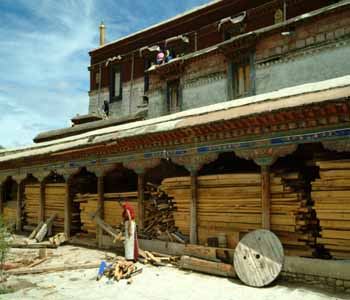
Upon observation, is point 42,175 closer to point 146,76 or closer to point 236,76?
point 236,76

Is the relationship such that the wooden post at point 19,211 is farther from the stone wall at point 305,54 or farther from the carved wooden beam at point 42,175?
the stone wall at point 305,54

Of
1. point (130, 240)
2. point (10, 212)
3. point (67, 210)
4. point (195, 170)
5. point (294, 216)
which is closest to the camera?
point (294, 216)

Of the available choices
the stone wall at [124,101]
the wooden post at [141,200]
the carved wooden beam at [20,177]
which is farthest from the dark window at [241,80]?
the carved wooden beam at [20,177]

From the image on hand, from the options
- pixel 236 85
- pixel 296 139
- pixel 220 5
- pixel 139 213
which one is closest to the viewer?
pixel 296 139

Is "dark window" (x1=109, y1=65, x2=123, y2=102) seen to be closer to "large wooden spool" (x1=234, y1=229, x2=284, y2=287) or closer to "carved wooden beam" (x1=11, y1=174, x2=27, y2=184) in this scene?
"carved wooden beam" (x1=11, y1=174, x2=27, y2=184)

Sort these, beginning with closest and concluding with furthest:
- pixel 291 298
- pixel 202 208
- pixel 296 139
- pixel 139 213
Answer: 1. pixel 291 298
2. pixel 296 139
3. pixel 202 208
4. pixel 139 213

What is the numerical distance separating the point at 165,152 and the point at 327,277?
15.8 ft

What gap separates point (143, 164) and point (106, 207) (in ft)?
8.07

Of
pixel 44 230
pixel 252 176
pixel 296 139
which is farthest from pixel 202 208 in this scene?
pixel 44 230

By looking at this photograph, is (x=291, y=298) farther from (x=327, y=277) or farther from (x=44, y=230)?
(x=44, y=230)

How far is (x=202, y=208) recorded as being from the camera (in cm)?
911

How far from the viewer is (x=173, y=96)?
18.0 m

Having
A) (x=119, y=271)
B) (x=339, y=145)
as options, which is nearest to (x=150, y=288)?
(x=119, y=271)

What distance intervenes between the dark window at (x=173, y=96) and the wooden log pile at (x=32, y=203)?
7058 mm
